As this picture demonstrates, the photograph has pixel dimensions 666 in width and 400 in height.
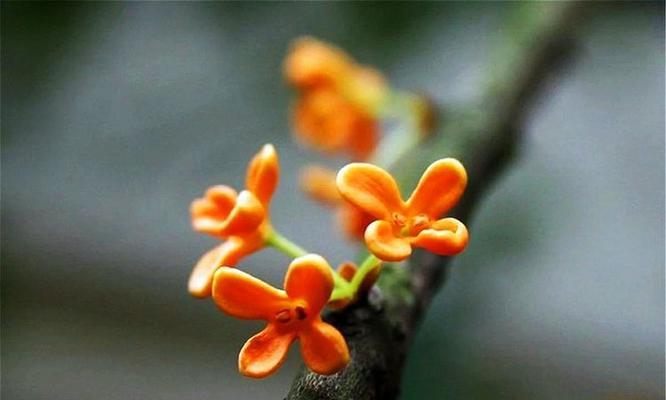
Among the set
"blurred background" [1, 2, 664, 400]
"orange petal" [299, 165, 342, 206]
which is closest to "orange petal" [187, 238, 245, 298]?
"orange petal" [299, 165, 342, 206]

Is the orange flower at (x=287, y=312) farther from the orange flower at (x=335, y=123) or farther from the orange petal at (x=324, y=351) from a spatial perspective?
the orange flower at (x=335, y=123)

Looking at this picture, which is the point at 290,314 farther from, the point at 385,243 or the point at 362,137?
the point at 362,137

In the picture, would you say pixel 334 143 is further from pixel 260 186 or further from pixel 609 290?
pixel 609 290

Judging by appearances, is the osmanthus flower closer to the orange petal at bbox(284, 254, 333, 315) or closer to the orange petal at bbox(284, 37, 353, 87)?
the orange petal at bbox(284, 37, 353, 87)

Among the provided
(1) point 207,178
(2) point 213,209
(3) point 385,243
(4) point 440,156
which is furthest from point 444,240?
(1) point 207,178

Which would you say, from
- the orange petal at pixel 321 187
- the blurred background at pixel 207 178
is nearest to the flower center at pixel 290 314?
the orange petal at pixel 321 187

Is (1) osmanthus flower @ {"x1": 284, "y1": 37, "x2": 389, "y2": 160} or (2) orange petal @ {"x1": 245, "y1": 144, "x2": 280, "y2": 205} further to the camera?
(1) osmanthus flower @ {"x1": 284, "y1": 37, "x2": 389, "y2": 160}

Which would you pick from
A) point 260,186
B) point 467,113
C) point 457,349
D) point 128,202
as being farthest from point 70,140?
point 260,186
